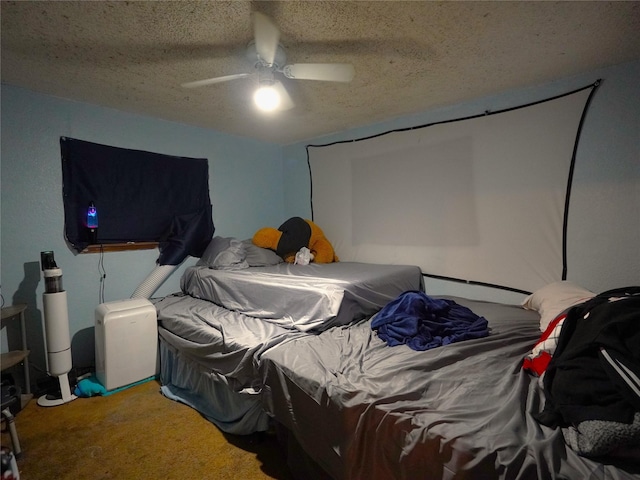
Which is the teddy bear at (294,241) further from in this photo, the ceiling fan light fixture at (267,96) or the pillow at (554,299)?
the pillow at (554,299)

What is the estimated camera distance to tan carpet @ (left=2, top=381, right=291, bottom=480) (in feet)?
4.96

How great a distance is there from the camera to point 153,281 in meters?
2.74

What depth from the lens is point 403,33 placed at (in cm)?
156

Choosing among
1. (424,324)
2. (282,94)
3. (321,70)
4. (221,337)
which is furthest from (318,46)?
(221,337)

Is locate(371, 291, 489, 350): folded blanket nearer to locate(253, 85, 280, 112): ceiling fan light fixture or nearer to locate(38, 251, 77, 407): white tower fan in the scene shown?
locate(253, 85, 280, 112): ceiling fan light fixture

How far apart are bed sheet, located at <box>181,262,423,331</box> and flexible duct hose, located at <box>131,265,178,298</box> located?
0.19 m

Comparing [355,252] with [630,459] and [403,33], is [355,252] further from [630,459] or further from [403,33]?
[630,459]

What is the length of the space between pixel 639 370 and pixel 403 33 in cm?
175

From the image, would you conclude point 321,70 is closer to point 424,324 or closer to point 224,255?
point 424,324

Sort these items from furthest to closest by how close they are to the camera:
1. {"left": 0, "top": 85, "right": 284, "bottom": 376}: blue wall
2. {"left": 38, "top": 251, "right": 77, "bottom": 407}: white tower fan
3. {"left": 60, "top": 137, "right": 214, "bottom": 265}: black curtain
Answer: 1. {"left": 60, "top": 137, "right": 214, "bottom": 265}: black curtain
2. {"left": 0, "top": 85, "right": 284, "bottom": 376}: blue wall
3. {"left": 38, "top": 251, "right": 77, "bottom": 407}: white tower fan

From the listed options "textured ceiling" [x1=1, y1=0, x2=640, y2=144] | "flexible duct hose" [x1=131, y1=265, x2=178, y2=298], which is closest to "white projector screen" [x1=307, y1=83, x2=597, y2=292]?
"textured ceiling" [x1=1, y1=0, x2=640, y2=144]

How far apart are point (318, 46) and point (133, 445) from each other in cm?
255

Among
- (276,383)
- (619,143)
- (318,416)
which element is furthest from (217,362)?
(619,143)

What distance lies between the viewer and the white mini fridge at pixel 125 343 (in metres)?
2.14
